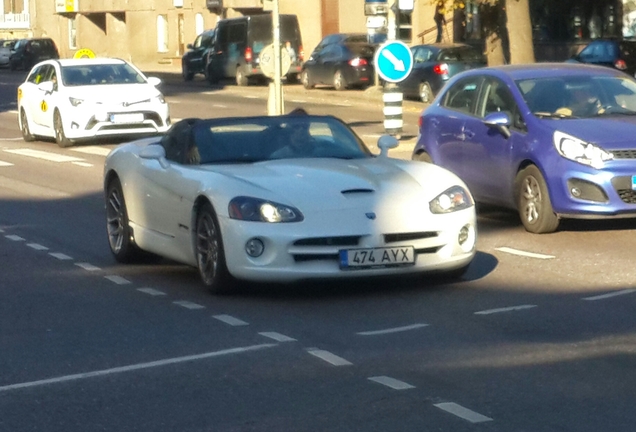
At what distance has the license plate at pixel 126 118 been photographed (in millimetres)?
25594

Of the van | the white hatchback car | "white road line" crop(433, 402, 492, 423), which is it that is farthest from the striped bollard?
the van

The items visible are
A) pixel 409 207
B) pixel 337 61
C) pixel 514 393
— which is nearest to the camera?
pixel 514 393

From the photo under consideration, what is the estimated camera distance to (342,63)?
4316 centimetres

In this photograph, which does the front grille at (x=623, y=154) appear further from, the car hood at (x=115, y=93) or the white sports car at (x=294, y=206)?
the car hood at (x=115, y=93)

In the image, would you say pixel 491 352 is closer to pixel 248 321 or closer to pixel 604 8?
pixel 248 321

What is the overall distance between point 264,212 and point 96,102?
16.5 m

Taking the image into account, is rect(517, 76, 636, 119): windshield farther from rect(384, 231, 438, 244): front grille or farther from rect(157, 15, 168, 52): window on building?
rect(157, 15, 168, 52): window on building

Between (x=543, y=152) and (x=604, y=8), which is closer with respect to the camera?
(x=543, y=152)

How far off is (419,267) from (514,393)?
10.2 ft

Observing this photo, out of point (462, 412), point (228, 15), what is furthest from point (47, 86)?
point (228, 15)

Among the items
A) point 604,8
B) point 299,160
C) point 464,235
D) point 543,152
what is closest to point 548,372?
point 464,235

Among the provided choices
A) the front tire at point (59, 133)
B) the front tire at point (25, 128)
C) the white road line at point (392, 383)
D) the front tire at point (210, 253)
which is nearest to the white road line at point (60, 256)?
the front tire at point (210, 253)

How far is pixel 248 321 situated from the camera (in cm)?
906

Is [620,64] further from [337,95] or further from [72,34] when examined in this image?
[72,34]
